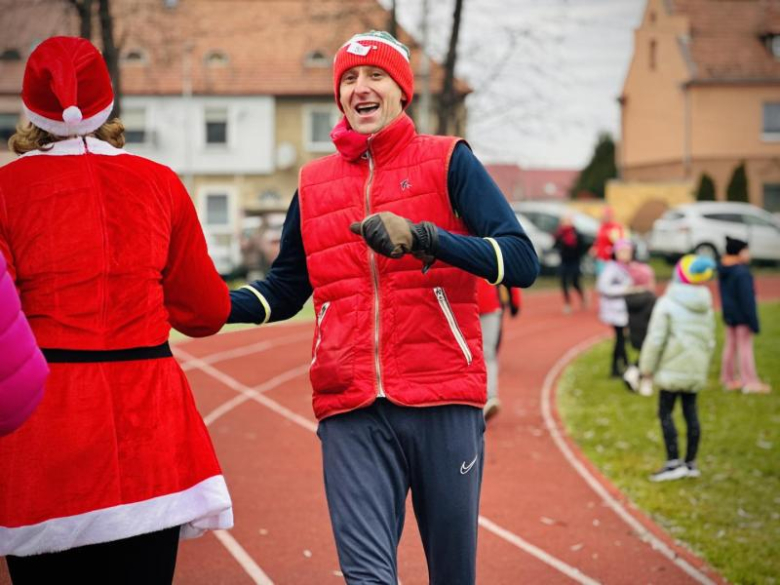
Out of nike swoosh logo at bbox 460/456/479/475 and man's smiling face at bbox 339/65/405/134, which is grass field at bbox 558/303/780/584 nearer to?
nike swoosh logo at bbox 460/456/479/475

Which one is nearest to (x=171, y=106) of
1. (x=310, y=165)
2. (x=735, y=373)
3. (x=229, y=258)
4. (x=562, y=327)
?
(x=229, y=258)

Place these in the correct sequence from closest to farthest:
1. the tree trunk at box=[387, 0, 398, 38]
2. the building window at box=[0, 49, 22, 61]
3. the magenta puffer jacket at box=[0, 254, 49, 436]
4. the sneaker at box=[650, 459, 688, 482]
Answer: the magenta puffer jacket at box=[0, 254, 49, 436] < the sneaker at box=[650, 459, 688, 482] < the building window at box=[0, 49, 22, 61] < the tree trunk at box=[387, 0, 398, 38]

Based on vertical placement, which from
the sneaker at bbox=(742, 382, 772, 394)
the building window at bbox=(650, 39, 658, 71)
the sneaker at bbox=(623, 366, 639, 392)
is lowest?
the sneaker at bbox=(742, 382, 772, 394)

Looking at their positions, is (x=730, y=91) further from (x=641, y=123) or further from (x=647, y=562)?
(x=647, y=562)

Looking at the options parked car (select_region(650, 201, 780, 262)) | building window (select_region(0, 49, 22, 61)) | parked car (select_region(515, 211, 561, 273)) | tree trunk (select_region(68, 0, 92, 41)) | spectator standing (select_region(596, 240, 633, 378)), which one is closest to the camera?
spectator standing (select_region(596, 240, 633, 378))

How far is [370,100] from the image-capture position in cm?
370

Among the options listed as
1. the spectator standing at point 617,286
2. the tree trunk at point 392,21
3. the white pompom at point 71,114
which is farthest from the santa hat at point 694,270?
the tree trunk at point 392,21

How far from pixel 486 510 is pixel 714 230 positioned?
25.7m

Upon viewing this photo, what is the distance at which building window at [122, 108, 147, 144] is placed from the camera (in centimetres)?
4462

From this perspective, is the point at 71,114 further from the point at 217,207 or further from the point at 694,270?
the point at 217,207

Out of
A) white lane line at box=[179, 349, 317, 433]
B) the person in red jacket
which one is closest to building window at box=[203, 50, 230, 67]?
white lane line at box=[179, 349, 317, 433]

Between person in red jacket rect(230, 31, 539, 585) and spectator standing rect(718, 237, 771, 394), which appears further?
spectator standing rect(718, 237, 771, 394)

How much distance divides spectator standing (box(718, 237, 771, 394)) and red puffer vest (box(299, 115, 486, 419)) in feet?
32.2

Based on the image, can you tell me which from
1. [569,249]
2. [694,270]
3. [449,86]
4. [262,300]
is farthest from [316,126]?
[262,300]
